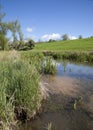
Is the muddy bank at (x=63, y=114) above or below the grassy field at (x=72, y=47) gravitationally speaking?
below

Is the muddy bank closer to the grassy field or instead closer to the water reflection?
the water reflection

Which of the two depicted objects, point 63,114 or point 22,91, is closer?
point 22,91

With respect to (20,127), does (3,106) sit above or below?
above

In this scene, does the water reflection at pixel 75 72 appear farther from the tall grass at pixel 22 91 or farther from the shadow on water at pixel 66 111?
the tall grass at pixel 22 91

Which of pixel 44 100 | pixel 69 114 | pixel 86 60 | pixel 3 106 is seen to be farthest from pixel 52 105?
pixel 86 60

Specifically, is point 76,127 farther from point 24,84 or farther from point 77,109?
point 24,84

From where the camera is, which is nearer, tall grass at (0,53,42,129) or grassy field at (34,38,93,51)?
tall grass at (0,53,42,129)

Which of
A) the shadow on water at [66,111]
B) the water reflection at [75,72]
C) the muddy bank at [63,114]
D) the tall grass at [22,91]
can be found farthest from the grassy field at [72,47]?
the tall grass at [22,91]

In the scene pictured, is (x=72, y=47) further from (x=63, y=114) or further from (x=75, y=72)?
(x=63, y=114)

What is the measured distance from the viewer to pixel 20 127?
15.2ft

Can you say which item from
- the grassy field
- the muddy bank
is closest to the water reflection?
the muddy bank

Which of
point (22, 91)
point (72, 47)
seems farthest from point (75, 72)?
Answer: point (72, 47)

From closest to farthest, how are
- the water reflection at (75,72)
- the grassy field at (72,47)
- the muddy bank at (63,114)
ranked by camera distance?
the muddy bank at (63,114), the water reflection at (75,72), the grassy field at (72,47)

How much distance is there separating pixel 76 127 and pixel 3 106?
192 centimetres
